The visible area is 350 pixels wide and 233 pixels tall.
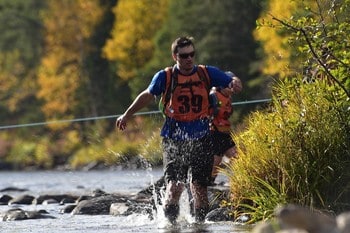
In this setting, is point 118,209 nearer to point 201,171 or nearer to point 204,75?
point 201,171

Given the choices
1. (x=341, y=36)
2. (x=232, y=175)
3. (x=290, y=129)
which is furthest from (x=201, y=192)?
(x=341, y=36)

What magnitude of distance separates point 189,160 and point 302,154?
1130 millimetres

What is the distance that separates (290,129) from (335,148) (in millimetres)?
410

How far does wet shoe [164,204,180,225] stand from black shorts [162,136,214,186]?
24 cm

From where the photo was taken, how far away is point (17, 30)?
241 ft

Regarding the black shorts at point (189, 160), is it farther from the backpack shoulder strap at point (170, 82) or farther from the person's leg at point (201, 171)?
the backpack shoulder strap at point (170, 82)

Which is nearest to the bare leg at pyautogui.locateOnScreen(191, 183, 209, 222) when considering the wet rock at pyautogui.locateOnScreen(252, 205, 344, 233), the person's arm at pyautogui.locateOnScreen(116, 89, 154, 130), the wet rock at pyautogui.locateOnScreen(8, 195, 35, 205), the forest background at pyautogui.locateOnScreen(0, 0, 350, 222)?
the forest background at pyautogui.locateOnScreen(0, 0, 350, 222)

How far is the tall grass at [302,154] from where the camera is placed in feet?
38.2

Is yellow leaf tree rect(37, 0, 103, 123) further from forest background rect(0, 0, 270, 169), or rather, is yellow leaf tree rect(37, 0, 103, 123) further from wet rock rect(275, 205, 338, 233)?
wet rock rect(275, 205, 338, 233)

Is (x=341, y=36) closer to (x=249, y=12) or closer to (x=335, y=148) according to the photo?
(x=335, y=148)

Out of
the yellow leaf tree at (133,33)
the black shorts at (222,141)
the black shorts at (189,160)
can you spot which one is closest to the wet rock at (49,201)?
the black shorts at (222,141)

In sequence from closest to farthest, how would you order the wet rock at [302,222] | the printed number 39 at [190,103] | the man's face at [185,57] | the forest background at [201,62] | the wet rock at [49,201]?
the wet rock at [302,222], the forest background at [201,62], the man's face at [185,57], the printed number 39 at [190,103], the wet rock at [49,201]

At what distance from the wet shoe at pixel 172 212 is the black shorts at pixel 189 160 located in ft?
0.80

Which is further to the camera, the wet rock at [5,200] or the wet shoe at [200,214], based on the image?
the wet rock at [5,200]
